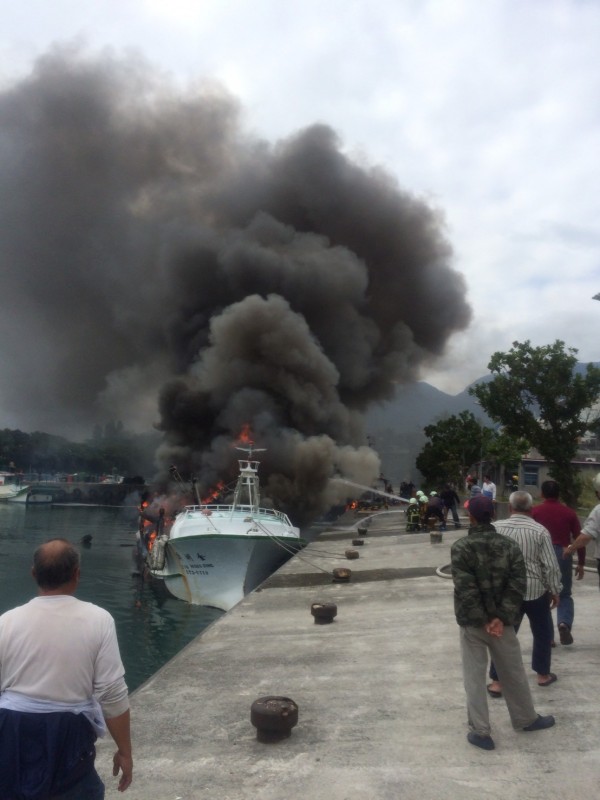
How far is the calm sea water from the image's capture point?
50.1 ft

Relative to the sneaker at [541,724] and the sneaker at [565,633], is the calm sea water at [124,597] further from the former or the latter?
the sneaker at [541,724]

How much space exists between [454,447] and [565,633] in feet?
140

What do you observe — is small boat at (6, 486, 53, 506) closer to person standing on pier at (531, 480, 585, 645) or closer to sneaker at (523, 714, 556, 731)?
person standing on pier at (531, 480, 585, 645)

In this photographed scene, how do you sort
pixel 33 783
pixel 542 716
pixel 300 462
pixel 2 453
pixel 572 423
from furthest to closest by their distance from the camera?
pixel 2 453 < pixel 300 462 < pixel 572 423 < pixel 542 716 < pixel 33 783

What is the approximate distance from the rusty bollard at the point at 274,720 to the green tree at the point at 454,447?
4096 cm

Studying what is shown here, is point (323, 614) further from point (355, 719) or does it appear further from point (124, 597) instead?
point (124, 597)

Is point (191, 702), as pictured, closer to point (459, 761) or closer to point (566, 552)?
point (459, 761)

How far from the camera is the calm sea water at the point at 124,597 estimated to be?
15258 millimetres

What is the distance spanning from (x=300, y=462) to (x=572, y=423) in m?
14.4

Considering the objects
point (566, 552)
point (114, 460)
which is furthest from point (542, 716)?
point (114, 460)

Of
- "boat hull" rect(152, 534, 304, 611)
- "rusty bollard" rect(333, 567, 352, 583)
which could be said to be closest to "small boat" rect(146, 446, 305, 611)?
"boat hull" rect(152, 534, 304, 611)

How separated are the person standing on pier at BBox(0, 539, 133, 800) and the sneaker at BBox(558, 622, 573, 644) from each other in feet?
15.9

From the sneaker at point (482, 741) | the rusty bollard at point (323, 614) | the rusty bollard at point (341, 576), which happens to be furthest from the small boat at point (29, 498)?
the sneaker at point (482, 741)

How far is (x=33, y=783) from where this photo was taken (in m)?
2.36
